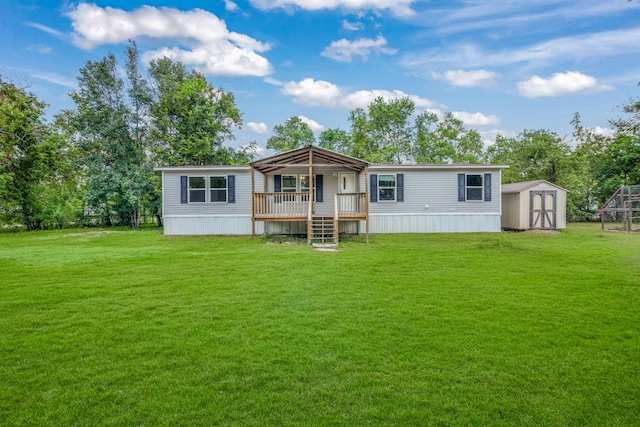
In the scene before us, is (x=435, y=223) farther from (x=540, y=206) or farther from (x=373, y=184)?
(x=540, y=206)

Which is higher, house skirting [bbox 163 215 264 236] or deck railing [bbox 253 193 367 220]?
deck railing [bbox 253 193 367 220]

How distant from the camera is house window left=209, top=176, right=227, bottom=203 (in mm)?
14220

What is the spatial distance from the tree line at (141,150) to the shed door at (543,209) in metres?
8.27

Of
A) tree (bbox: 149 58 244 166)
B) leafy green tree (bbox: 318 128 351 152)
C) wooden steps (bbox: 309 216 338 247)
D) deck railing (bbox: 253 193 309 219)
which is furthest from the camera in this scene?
leafy green tree (bbox: 318 128 351 152)

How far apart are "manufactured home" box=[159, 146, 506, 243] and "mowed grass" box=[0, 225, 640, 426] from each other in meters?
7.42

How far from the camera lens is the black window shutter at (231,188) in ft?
46.3

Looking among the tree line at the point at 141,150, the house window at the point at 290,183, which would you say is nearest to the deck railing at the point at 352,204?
the house window at the point at 290,183

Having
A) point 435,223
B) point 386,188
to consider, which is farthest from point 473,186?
point 386,188

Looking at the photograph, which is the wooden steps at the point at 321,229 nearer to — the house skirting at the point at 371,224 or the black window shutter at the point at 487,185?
the house skirting at the point at 371,224

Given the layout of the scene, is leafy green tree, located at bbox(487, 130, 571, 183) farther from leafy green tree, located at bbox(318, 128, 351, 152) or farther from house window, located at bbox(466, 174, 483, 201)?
leafy green tree, located at bbox(318, 128, 351, 152)

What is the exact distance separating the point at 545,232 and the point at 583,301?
10990mm

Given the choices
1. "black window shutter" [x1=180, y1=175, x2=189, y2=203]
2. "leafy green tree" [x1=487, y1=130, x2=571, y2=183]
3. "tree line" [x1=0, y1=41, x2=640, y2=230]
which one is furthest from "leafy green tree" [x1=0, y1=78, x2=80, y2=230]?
"leafy green tree" [x1=487, y1=130, x2=571, y2=183]

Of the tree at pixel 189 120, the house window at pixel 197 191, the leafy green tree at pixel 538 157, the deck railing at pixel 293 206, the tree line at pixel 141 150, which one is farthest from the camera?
the leafy green tree at pixel 538 157

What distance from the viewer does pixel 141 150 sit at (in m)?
20.6
